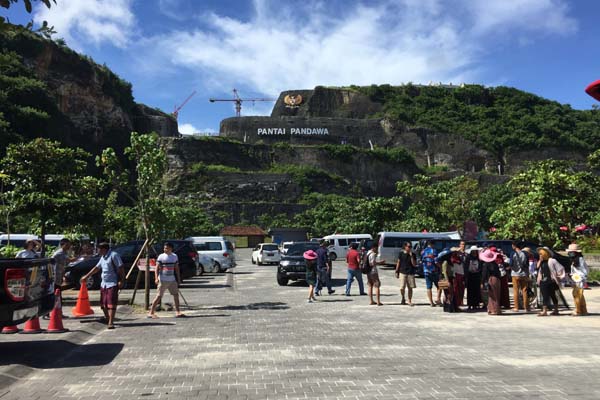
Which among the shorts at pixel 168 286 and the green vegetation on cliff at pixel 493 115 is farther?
the green vegetation on cliff at pixel 493 115

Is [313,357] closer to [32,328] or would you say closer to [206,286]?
[32,328]

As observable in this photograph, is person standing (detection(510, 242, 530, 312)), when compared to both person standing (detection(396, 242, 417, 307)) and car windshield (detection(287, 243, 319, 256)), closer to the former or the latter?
person standing (detection(396, 242, 417, 307))

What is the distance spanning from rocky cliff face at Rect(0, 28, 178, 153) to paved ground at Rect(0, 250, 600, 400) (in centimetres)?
5701

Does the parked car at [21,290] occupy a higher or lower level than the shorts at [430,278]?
higher

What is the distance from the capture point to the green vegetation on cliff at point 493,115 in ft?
305

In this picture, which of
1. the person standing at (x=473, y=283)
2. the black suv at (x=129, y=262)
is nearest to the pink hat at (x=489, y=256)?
the person standing at (x=473, y=283)

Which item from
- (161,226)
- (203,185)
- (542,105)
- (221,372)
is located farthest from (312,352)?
(542,105)

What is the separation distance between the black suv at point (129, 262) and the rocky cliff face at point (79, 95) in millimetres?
47700

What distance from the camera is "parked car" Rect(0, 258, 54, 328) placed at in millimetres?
6371

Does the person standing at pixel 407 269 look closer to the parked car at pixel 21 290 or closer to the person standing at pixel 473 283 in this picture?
the person standing at pixel 473 283

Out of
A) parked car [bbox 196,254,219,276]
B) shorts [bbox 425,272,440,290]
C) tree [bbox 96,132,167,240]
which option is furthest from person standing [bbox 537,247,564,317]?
parked car [bbox 196,254,219,276]

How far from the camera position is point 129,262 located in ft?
Answer: 57.3

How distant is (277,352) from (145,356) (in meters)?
1.83

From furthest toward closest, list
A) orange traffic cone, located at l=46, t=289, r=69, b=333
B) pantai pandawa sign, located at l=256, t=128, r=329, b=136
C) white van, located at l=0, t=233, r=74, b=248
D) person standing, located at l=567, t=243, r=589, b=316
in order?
pantai pandawa sign, located at l=256, t=128, r=329, b=136
white van, located at l=0, t=233, r=74, b=248
person standing, located at l=567, t=243, r=589, b=316
orange traffic cone, located at l=46, t=289, r=69, b=333
